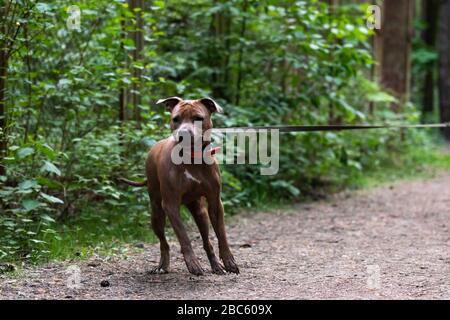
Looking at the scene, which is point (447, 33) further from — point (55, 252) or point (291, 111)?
point (55, 252)

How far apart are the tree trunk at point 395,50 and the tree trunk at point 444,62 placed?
4708 mm

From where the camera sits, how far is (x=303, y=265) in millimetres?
6312

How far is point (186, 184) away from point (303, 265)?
4.85 feet

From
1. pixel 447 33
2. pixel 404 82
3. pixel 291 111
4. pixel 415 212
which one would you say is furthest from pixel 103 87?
pixel 447 33

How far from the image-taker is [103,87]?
798 cm

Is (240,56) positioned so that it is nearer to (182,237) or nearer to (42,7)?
(42,7)

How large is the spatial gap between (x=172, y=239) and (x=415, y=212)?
13.3ft

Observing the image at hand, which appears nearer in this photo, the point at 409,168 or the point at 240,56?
the point at 240,56

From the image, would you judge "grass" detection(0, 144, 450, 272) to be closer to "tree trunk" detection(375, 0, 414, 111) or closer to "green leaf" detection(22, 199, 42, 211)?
"green leaf" detection(22, 199, 42, 211)

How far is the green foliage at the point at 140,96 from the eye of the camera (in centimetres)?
686

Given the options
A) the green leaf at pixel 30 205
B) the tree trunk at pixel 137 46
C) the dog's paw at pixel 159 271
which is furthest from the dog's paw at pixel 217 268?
the tree trunk at pixel 137 46

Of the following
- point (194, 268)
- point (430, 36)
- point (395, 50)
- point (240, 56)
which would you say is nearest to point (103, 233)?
point (194, 268)

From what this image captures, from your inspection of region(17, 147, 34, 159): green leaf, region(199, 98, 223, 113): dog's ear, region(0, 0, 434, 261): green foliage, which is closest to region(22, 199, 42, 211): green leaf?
region(0, 0, 434, 261): green foliage

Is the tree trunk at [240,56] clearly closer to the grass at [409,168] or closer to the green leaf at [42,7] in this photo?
the grass at [409,168]
